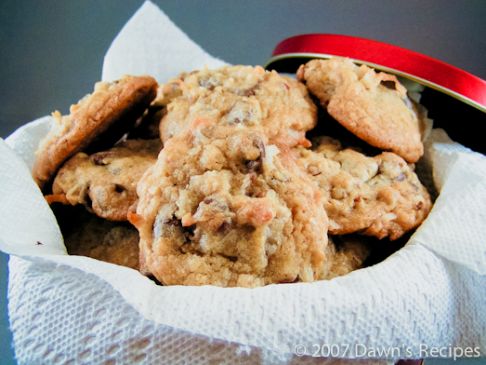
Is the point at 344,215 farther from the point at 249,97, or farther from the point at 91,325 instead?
the point at 91,325

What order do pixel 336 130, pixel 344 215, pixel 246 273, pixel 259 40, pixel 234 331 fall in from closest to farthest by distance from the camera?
pixel 234 331
pixel 246 273
pixel 344 215
pixel 336 130
pixel 259 40

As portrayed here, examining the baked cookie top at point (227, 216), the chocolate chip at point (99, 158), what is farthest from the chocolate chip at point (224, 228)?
the chocolate chip at point (99, 158)

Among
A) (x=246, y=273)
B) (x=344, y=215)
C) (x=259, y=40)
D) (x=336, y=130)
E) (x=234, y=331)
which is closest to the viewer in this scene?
(x=234, y=331)

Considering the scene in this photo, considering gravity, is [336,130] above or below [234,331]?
above

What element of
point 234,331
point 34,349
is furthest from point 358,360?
point 34,349

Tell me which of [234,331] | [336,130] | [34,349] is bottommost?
[34,349]

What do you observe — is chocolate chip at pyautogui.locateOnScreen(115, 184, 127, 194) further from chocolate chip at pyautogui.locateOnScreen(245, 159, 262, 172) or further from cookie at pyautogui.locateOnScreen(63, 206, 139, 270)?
chocolate chip at pyautogui.locateOnScreen(245, 159, 262, 172)
